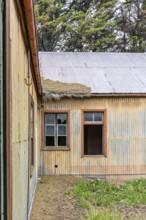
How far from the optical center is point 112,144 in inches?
473

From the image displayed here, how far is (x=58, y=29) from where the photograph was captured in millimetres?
23453

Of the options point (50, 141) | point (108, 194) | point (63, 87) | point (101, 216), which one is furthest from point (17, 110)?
point (50, 141)

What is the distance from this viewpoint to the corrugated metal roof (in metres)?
12.4

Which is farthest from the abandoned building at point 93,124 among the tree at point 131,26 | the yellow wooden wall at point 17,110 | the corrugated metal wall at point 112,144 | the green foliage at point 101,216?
the tree at point 131,26

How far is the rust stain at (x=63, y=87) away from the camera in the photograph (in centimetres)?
1177

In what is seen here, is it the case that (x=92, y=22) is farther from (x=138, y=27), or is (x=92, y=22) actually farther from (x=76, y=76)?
(x=76, y=76)

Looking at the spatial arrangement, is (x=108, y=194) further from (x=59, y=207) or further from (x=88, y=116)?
(x=88, y=116)

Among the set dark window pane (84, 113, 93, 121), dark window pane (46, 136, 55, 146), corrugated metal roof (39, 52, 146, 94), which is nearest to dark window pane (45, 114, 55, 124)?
dark window pane (46, 136, 55, 146)

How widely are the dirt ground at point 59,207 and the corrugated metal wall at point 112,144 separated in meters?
1.95

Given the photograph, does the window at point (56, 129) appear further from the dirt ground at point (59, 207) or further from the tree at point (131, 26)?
the tree at point (131, 26)

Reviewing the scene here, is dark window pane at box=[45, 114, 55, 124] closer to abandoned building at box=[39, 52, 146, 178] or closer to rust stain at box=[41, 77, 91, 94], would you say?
abandoned building at box=[39, 52, 146, 178]

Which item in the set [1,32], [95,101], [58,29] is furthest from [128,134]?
[58,29]

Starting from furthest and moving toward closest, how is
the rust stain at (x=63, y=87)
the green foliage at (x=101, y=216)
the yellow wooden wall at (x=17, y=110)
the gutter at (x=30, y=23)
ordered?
the rust stain at (x=63, y=87) < the green foliage at (x=101, y=216) < the gutter at (x=30, y=23) < the yellow wooden wall at (x=17, y=110)

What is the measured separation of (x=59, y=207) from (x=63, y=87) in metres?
5.39
